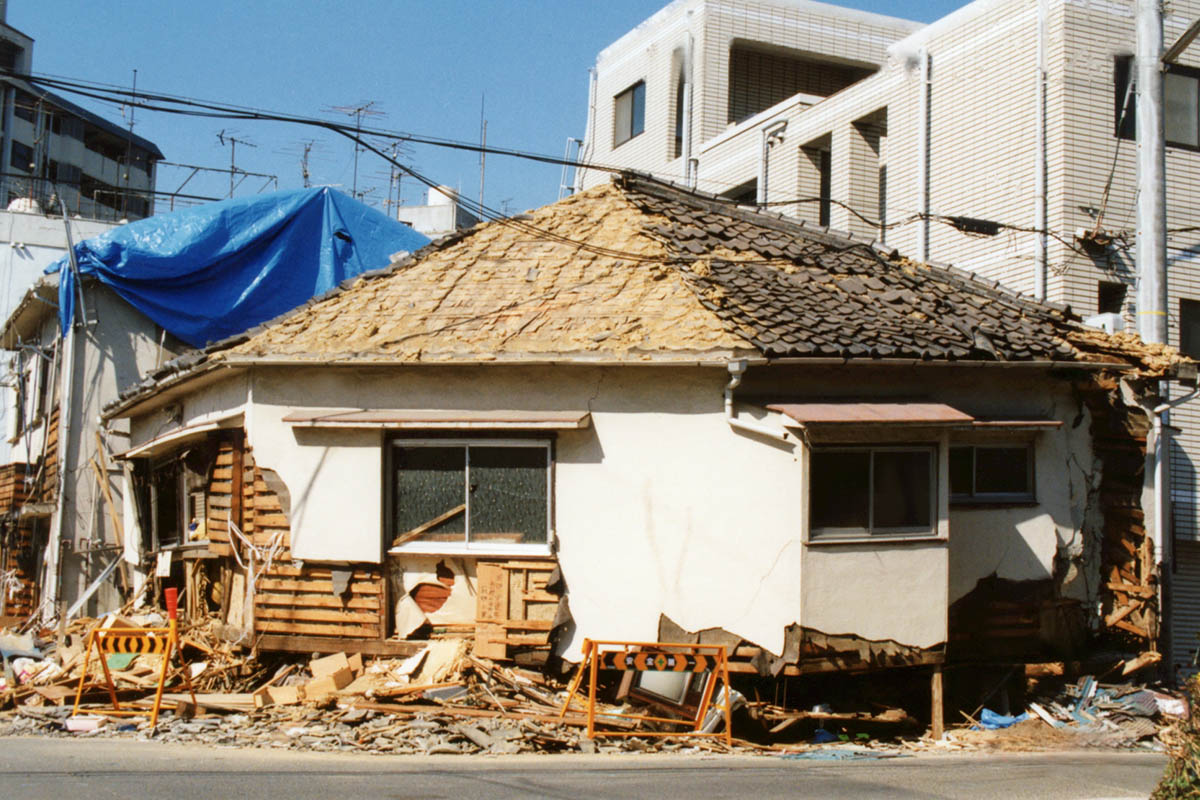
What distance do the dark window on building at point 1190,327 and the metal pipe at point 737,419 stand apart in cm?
954

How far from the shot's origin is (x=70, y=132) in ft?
169

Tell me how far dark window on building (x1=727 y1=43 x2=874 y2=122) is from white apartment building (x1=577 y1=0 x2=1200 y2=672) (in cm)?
93

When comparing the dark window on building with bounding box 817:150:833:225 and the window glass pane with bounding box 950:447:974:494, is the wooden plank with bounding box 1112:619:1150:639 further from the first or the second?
the dark window on building with bounding box 817:150:833:225

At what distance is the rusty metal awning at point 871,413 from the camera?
11938 millimetres

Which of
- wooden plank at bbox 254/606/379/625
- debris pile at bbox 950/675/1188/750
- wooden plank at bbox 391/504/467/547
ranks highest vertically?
wooden plank at bbox 391/504/467/547

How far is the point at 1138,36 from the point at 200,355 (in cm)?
1242

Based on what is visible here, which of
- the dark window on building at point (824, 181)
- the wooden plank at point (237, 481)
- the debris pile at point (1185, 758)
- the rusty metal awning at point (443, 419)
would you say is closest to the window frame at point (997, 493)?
the rusty metal awning at point (443, 419)

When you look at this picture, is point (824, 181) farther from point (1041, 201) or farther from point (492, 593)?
point (492, 593)

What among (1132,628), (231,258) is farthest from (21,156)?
(1132,628)

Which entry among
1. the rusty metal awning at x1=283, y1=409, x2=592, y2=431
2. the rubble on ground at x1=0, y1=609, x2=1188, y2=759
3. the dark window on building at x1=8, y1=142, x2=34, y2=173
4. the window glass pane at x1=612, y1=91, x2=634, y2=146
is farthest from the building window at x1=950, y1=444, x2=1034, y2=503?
the dark window on building at x1=8, y1=142, x2=34, y2=173

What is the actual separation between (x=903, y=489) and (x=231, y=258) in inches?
485

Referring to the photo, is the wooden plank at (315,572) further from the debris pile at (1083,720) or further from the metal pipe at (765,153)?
the metal pipe at (765,153)

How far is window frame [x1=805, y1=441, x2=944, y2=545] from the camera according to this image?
12172 mm

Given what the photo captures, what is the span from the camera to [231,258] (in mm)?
19906
